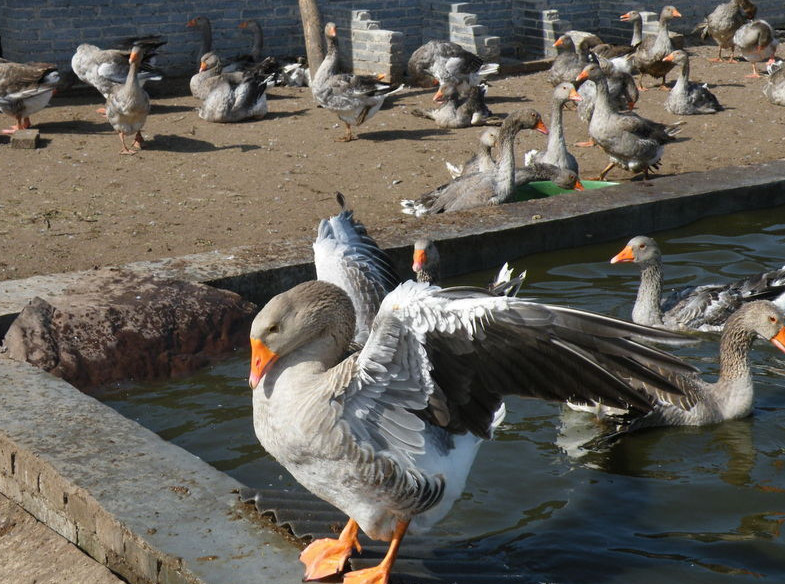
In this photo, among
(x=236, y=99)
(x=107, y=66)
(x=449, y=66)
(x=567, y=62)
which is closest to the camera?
(x=236, y=99)

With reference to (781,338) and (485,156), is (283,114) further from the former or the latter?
(781,338)

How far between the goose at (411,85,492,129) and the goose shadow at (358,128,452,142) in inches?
5.7

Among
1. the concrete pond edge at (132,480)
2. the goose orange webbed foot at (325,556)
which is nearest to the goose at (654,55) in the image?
the concrete pond edge at (132,480)

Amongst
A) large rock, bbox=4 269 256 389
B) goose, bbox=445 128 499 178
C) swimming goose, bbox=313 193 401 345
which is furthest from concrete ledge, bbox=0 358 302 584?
goose, bbox=445 128 499 178

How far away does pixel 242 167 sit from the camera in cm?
1209

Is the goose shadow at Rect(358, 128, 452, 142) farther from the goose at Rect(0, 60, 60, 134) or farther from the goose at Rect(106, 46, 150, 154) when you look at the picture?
the goose at Rect(0, 60, 60, 134)

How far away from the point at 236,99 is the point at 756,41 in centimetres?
884

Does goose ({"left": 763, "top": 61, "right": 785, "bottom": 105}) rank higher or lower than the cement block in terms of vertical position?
A: lower

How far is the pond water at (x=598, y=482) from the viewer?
184 inches

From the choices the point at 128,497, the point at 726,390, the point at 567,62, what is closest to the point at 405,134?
the point at 567,62

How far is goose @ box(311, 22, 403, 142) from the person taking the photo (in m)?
13.6

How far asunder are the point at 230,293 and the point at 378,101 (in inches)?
282

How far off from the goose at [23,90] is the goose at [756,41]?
35.5ft

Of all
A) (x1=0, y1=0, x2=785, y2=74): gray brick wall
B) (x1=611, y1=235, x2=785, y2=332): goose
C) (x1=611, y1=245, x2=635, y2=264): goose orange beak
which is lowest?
(x1=611, y1=235, x2=785, y2=332): goose
